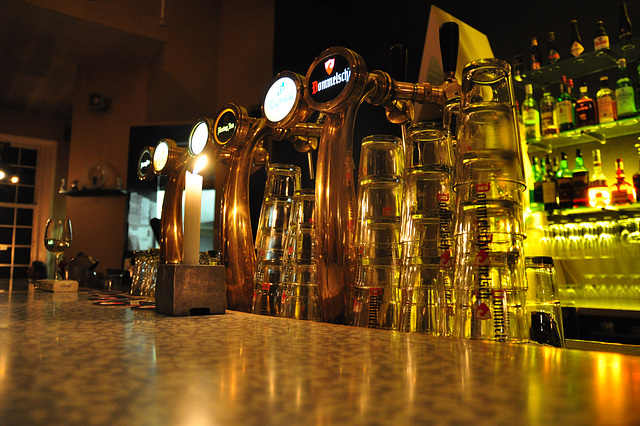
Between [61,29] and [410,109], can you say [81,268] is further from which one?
[61,29]

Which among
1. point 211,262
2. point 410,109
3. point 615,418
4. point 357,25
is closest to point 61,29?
point 357,25

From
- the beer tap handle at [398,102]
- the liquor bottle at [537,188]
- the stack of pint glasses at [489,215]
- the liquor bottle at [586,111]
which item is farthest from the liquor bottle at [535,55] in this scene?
the stack of pint glasses at [489,215]

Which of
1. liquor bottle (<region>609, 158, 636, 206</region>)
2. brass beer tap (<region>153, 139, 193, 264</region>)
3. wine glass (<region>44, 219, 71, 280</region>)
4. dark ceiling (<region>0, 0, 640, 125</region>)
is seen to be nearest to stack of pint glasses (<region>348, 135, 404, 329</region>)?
brass beer tap (<region>153, 139, 193, 264</region>)

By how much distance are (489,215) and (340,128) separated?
0.44 metres

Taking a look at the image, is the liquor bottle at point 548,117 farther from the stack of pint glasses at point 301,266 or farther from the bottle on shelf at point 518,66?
the stack of pint glasses at point 301,266

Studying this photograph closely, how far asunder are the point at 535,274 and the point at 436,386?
1.75 ft

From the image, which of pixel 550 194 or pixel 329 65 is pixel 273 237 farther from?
pixel 550 194

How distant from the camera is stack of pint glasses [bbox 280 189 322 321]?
1.03m

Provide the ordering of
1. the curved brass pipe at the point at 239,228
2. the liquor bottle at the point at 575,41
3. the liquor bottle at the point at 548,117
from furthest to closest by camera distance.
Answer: the liquor bottle at the point at 548,117, the liquor bottle at the point at 575,41, the curved brass pipe at the point at 239,228

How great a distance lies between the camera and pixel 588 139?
121 inches

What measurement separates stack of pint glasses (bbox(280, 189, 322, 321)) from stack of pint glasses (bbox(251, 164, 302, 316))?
44mm

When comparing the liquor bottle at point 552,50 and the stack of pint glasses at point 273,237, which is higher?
the liquor bottle at point 552,50

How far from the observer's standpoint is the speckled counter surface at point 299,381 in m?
0.27

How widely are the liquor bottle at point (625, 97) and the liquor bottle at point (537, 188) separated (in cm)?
57
